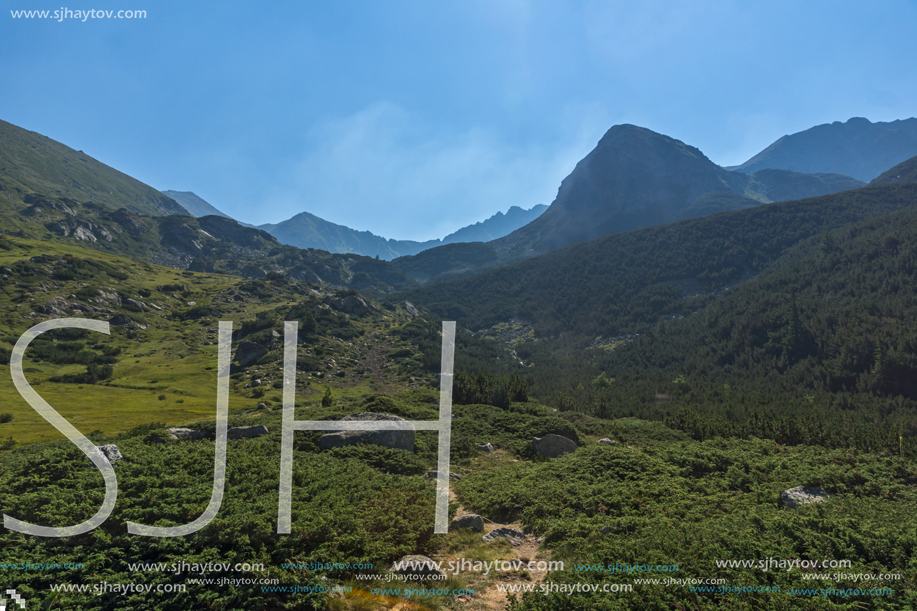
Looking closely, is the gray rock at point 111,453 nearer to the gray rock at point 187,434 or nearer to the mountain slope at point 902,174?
the gray rock at point 187,434

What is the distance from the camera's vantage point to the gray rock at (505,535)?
11.8 meters

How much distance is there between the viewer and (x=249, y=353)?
66.4m

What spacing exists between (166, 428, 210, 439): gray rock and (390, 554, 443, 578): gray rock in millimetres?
14653

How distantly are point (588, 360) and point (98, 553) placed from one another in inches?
3406

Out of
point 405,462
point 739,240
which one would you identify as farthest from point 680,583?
point 739,240

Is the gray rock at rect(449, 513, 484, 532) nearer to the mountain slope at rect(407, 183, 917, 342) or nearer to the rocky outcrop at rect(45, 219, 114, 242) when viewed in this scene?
the mountain slope at rect(407, 183, 917, 342)

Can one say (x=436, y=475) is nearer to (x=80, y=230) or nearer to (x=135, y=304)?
(x=135, y=304)

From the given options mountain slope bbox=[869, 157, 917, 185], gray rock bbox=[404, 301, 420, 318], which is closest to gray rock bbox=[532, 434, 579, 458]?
gray rock bbox=[404, 301, 420, 318]

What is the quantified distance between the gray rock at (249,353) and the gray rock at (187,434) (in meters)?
52.4

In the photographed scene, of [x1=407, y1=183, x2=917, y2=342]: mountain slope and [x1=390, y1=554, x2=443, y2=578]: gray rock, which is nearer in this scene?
[x1=390, y1=554, x2=443, y2=578]: gray rock

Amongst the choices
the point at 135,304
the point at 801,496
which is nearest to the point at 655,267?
the point at 801,496

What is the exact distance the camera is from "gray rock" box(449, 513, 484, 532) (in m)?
12.5

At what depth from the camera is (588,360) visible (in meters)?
84.6

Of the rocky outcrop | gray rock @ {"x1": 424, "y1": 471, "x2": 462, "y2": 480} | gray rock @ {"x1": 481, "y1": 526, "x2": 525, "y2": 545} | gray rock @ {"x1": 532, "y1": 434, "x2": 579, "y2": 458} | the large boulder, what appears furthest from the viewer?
the rocky outcrop
